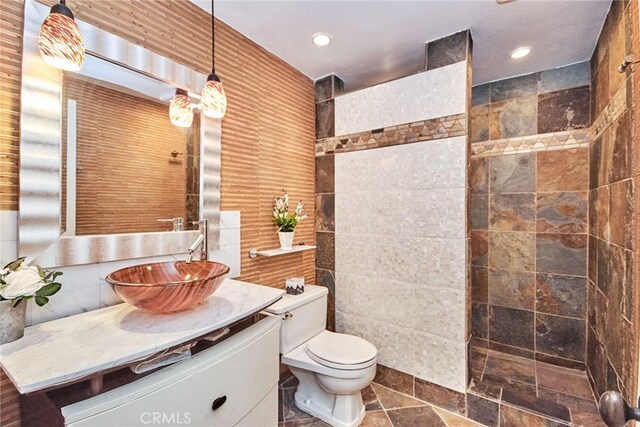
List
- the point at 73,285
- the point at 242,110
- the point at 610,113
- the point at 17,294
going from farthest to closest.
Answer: the point at 242,110, the point at 610,113, the point at 73,285, the point at 17,294

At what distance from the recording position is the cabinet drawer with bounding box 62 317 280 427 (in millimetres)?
792

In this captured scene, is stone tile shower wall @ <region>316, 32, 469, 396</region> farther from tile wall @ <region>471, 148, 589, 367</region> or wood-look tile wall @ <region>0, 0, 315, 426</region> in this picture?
tile wall @ <region>471, 148, 589, 367</region>

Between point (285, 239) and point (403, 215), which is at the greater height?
point (403, 215)

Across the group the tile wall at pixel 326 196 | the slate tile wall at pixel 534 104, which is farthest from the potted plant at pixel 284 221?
the slate tile wall at pixel 534 104

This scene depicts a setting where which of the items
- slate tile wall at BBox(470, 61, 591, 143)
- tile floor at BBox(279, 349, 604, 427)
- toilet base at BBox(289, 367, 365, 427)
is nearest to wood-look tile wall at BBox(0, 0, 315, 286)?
toilet base at BBox(289, 367, 365, 427)

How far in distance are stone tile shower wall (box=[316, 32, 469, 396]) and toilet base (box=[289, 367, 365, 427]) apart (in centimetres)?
46

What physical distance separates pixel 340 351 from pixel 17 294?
1.52 metres

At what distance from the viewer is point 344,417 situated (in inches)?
65.9

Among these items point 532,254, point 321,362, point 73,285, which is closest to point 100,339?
point 73,285

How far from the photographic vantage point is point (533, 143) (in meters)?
2.30

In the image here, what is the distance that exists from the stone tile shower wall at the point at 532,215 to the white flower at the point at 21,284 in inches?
112

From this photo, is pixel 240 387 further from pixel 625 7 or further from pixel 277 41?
pixel 625 7

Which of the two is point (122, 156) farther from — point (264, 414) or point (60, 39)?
point (264, 414)

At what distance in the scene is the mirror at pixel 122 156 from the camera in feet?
3.87
